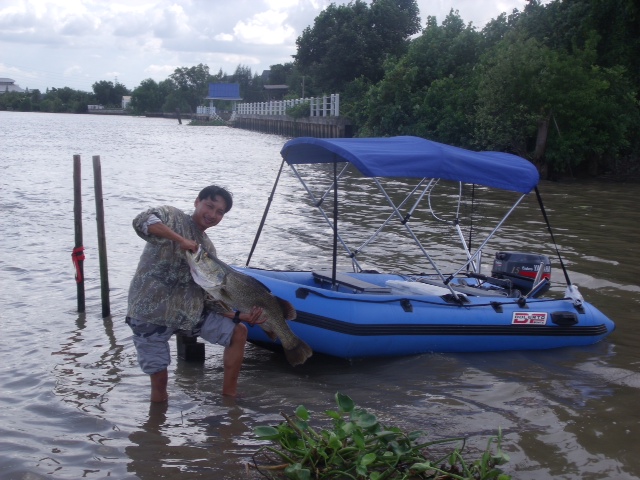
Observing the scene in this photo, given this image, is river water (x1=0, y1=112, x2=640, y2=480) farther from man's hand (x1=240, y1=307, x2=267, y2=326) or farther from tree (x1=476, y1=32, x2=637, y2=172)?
tree (x1=476, y1=32, x2=637, y2=172)

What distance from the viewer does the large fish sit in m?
5.18

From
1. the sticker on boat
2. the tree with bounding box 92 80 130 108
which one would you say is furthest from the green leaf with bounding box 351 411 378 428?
the tree with bounding box 92 80 130 108

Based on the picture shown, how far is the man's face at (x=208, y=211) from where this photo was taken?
536 cm

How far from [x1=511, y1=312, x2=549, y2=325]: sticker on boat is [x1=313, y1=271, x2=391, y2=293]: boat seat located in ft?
4.08

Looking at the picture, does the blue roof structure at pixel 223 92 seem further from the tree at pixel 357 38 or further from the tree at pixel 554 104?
the tree at pixel 554 104

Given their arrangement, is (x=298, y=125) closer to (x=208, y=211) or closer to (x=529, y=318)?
(x=529, y=318)

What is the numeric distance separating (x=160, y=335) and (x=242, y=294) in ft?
2.06

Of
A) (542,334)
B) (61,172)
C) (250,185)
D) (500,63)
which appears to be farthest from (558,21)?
(542,334)

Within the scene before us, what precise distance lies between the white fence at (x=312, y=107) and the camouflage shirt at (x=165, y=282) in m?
37.3

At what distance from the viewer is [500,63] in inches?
950

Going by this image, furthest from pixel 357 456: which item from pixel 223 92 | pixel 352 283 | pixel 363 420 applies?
pixel 223 92

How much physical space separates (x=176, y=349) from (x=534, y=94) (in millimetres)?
18730

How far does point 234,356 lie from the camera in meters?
5.72

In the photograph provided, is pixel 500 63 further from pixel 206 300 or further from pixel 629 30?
pixel 206 300
